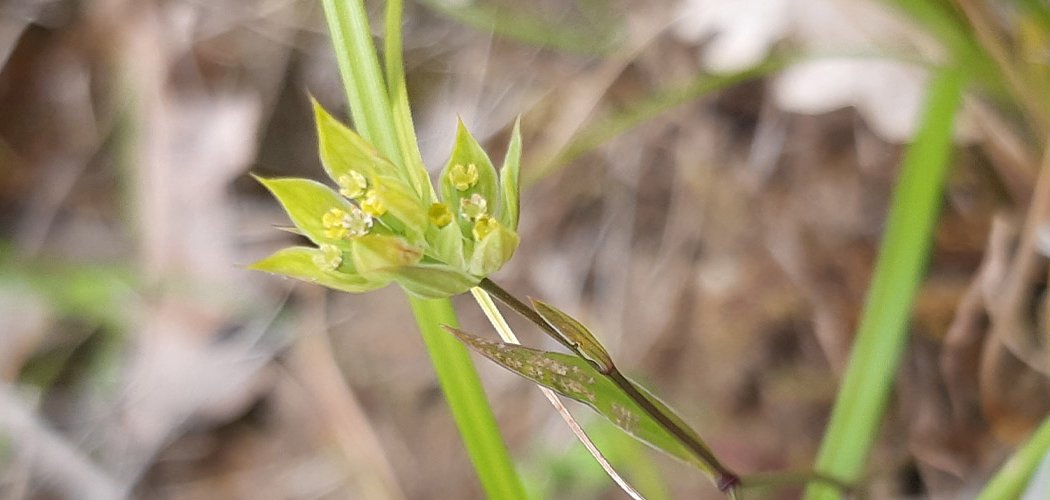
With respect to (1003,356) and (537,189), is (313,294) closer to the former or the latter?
(537,189)

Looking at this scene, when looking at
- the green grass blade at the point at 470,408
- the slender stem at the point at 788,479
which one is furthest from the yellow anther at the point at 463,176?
the slender stem at the point at 788,479

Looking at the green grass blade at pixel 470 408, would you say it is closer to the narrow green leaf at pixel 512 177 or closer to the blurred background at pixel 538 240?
the narrow green leaf at pixel 512 177

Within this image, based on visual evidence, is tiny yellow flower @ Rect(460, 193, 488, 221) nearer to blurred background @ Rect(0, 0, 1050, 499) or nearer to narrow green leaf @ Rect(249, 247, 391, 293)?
narrow green leaf @ Rect(249, 247, 391, 293)

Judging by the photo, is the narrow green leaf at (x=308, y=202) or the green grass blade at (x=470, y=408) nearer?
the narrow green leaf at (x=308, y=202)

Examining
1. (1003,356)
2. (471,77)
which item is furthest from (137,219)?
(1003,356)

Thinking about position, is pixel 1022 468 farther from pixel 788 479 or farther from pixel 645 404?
pixel 645 404

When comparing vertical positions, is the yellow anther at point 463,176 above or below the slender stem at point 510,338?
above

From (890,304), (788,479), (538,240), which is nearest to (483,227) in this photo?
(788,479)

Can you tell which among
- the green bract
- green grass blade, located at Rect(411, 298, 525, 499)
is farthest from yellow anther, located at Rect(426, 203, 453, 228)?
green grass blade, located at Rect(411, 298, 525, 499)
